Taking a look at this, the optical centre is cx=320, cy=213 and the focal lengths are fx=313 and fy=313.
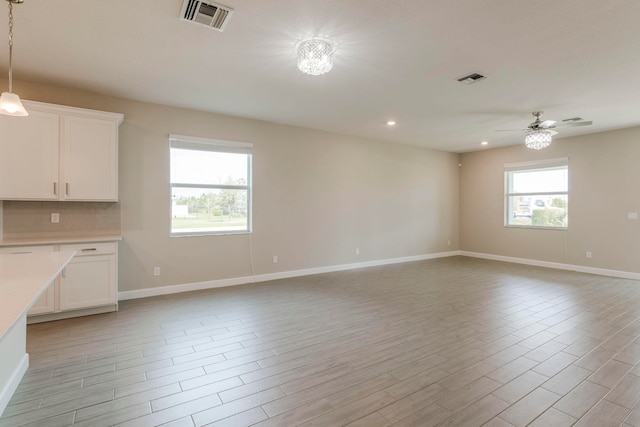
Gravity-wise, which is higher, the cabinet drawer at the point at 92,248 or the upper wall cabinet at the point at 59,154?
the upper wall cabinet at the point at 59,154

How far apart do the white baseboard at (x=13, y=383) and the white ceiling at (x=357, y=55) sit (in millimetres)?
2702

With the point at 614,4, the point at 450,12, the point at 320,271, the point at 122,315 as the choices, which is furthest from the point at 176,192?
the point at 614,4

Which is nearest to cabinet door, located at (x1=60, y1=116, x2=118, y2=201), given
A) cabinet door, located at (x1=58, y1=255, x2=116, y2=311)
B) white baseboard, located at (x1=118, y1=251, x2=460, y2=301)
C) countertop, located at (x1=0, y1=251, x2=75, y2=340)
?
cabinet door, located at (x1=58, y1=255, x2=116, y2=311)

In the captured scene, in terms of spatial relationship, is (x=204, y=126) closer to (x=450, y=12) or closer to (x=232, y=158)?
(x=232, y=158)

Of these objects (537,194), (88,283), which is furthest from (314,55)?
(537,194)

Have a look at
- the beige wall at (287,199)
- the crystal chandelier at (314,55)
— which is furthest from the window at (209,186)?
the crystal chandelier at (314,55)

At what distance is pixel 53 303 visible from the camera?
3533mm

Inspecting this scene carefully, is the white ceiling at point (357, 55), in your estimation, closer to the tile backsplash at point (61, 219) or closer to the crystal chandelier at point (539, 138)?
the crystal chandelier at point (539, 138)

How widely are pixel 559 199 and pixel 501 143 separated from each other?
5.57 ft

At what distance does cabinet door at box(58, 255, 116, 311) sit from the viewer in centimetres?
360

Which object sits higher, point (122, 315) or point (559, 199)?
point (559, 199)

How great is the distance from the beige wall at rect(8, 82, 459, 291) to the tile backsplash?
0.60ft

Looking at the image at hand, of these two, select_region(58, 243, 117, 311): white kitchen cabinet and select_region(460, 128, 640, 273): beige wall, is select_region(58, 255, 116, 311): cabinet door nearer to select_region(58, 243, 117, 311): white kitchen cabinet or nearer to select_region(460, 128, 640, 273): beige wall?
select_region(58, 243, 117, 311): white kitchen cabinet

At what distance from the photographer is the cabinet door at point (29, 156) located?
3.45 meters
